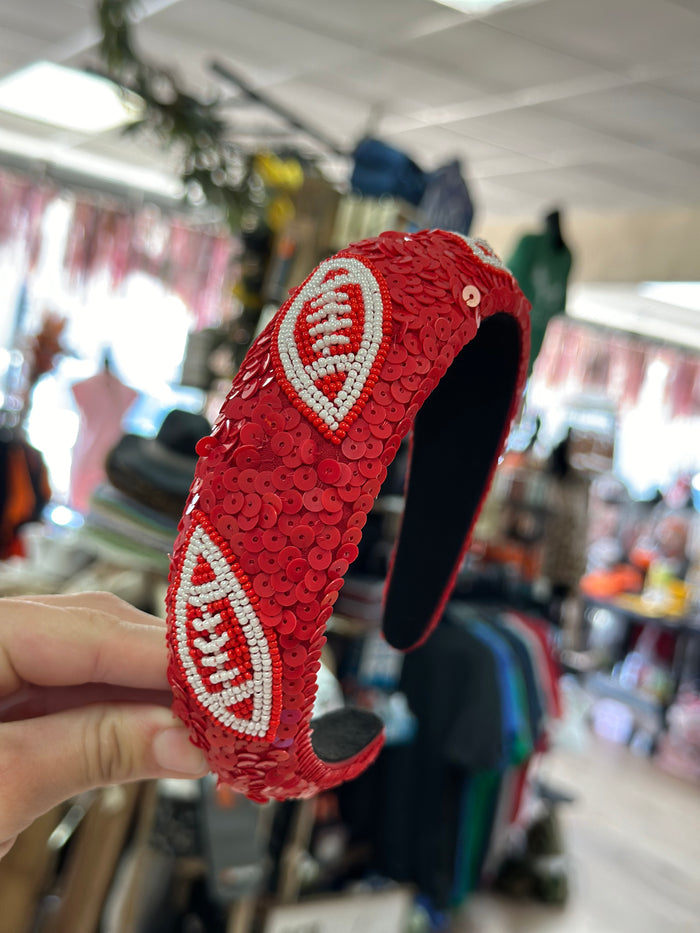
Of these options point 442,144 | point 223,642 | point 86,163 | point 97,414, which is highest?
point 442,144

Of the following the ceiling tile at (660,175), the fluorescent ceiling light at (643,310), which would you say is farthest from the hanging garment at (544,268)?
the fluorescent ceiling light at (643,310)

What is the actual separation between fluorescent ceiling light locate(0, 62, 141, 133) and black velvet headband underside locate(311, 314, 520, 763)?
3454mm

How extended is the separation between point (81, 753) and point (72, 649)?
6cm

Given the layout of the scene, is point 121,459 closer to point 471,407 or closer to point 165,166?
point 471,407

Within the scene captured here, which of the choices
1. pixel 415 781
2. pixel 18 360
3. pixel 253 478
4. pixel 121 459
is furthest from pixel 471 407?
pixel 18 360

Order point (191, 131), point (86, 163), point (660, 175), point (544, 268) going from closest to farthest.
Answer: point (544, 268) < point (191, 131) < point (660, 175) < point (86, 163)

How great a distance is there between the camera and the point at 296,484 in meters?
0.43

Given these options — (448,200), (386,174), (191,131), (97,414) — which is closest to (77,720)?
(448,200)

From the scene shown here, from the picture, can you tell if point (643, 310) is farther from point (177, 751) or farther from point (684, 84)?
point (177, 751)

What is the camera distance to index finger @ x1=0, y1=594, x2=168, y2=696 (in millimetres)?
501

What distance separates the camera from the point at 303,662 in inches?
17.7

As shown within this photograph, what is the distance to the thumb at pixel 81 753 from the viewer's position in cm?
49

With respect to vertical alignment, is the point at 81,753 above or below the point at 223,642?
below

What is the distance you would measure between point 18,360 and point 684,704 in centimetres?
426
